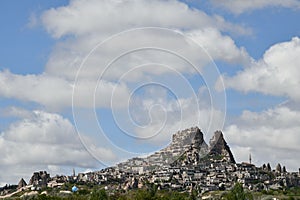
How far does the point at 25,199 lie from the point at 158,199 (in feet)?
148

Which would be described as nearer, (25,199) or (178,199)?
(178,199)

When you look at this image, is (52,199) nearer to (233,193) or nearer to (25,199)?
(25,199)

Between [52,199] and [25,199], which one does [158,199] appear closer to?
[52,199]

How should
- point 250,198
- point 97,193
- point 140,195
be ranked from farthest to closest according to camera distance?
point 250,198 → point 140,195 → point 97,193

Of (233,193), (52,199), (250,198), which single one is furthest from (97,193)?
(250,198)

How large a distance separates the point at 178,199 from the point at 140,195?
572 inches

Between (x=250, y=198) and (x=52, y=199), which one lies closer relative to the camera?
(x=52, y=199)

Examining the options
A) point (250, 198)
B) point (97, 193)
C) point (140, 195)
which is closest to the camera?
point (97, 193)

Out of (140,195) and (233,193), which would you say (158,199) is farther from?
(233,193)

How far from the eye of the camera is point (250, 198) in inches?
7795

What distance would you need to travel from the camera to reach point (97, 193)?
171m

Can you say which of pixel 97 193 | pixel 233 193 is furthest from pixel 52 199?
pixel 233 193

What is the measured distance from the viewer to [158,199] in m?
180

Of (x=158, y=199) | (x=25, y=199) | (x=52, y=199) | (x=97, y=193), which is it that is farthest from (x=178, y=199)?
(x=25, y=199)
